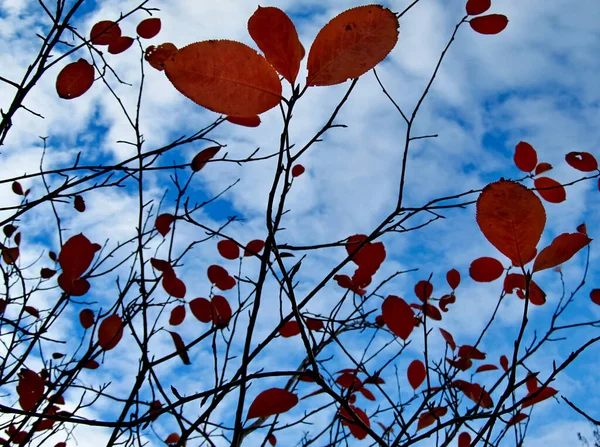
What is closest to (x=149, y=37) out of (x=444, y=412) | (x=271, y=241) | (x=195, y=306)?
(x=195, y=306)

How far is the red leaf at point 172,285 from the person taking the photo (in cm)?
221

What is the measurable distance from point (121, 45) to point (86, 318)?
1270mm

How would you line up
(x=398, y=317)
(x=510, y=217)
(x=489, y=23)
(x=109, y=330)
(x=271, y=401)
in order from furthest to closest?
1. (x=109, y=330)
2. (x=489, y=23)
3. (x=398, y=317)
4. (x=271, y=401)
5. (x=510, y=217)

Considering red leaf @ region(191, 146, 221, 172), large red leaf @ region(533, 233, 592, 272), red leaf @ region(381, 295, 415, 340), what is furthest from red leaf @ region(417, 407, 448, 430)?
red leaf @ region(191, 146, 221, 172)

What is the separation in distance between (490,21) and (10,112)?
5.59ft

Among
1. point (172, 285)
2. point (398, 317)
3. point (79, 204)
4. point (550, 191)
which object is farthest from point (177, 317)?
point (550, 191)

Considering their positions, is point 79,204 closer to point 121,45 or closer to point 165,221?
point 165,221

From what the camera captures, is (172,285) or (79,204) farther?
(79,204)

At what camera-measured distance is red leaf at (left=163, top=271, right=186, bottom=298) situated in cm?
221

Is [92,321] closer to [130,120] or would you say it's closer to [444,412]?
[130,120]

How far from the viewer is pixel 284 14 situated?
678mm

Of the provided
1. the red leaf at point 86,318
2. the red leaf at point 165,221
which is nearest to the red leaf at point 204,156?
the red leaf at point 165,221

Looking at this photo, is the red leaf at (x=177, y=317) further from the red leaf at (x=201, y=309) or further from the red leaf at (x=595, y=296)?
the red leaf at (x=595, y=296)

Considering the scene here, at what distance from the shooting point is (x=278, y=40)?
0.66 m
